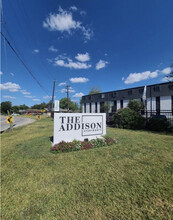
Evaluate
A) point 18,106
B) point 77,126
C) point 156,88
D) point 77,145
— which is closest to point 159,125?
point 77,126

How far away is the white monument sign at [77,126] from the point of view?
442 cm

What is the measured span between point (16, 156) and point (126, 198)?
12.7ft

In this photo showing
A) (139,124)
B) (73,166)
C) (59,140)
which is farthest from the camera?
(139,124)

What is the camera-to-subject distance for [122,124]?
9.55 meters

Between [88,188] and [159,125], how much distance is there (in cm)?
828

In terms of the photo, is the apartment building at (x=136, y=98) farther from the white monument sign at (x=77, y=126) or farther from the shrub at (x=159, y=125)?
the white monument sign at (x=77, y=126)

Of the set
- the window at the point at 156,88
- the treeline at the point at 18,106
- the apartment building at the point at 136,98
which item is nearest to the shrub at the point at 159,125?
the apartment building at the point at 136,98

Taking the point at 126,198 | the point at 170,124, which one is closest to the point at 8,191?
the point at 126,198

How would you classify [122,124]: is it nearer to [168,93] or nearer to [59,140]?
[59,140]

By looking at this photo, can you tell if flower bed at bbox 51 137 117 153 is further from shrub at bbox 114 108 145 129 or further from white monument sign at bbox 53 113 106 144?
shrub at bbox 114 108 145 129

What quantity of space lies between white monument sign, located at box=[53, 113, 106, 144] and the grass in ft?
4.11

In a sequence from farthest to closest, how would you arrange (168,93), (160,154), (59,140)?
(168,93), (59,140), (160,154)

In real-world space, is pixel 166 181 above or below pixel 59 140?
below

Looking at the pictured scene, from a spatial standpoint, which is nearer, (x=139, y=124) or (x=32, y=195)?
(x=32, y=195)
